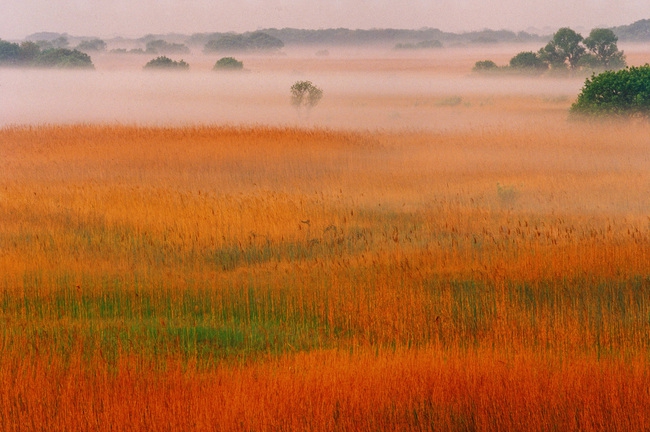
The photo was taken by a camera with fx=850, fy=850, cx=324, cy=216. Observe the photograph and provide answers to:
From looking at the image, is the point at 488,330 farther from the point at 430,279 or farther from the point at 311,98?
the point at 311,98

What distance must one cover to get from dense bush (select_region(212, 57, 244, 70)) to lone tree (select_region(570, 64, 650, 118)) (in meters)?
34.5

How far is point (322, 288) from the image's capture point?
9875mm

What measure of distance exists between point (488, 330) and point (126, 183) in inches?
455

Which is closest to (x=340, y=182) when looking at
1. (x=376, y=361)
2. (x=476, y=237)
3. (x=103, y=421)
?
(x=476, y=237)

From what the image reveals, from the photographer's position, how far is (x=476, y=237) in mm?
12641

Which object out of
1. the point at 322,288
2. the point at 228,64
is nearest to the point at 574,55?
the point at 228,64

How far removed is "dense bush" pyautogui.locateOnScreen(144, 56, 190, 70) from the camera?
60156 millimetres

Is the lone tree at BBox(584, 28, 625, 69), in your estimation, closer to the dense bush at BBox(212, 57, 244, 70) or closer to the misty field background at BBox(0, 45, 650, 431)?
the dense bush at BBox(212, 57, 244, 70)

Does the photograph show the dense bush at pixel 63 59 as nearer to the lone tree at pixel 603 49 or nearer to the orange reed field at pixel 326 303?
the lone tree at pixel 603 49

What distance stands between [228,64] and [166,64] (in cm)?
541

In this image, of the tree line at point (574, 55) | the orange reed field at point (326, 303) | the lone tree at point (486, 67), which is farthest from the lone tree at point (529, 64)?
the orange reed field at point (326, 303)

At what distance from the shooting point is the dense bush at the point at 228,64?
2317 inches

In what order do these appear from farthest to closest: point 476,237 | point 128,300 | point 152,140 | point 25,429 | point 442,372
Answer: point 152,140 < point 476,237 < point 128,300 < point 442,372 < point 25,429

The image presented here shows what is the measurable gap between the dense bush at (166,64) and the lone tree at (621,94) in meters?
37.3
